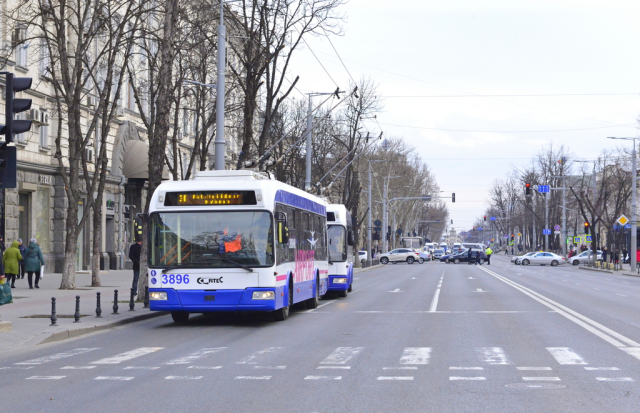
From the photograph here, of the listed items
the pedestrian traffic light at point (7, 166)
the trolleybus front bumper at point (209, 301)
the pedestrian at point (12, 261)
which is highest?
the pedestrian traffic light at point (7, 166)

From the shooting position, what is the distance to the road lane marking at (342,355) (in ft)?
38.7

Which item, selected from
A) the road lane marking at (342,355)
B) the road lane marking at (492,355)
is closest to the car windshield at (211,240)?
the road lane marking at (342,355)

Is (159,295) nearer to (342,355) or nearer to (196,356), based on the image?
Result: (196,356)

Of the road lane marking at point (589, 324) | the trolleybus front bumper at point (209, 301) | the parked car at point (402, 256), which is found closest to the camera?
the road lane marking at point (589, 324)

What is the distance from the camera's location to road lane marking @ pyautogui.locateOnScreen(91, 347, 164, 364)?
12030 mm

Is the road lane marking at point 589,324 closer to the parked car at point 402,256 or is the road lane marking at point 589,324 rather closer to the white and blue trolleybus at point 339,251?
the white and blue trolleybus at point 339,251

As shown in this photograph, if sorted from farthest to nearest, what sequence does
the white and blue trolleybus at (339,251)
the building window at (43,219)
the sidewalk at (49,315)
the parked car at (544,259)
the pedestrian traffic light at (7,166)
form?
the parked car at (544,259), the building window at (43,219), the white and blue trolleybus at (339,251), the sidewalk at (49,315), the pedestrian traffic light at (7,166)

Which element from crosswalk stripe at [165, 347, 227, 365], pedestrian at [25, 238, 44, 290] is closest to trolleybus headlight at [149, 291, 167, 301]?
crosswalk stripe at [165, 347, 227, 365]

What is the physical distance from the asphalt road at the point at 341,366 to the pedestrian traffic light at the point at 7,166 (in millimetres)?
2581

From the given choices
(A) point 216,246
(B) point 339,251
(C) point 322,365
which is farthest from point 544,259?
(C) point 322,365

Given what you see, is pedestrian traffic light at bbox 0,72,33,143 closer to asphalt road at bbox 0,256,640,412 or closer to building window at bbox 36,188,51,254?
asphalt road at bbox 0,256,640,412

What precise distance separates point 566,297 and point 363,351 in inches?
650

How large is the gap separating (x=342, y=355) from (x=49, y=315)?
8769 millimetres

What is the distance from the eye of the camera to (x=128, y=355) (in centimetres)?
1269
